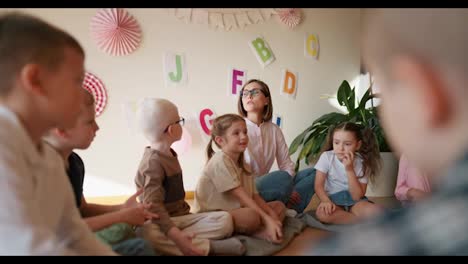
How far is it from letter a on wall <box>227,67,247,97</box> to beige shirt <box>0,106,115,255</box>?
1364 mm

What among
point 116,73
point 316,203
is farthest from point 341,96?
point 116,73

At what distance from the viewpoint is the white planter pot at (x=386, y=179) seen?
1531 mm

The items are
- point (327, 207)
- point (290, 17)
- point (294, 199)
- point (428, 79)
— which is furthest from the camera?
point (290, 17)

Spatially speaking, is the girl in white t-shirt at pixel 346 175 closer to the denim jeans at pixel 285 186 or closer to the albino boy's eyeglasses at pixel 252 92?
the denim jeans at pixel 285 186

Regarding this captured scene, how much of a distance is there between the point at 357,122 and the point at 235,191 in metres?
0.87

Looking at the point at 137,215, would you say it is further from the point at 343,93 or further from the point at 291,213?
the point at 343,93

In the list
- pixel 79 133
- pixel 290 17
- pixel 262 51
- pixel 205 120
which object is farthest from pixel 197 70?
pixel 79 133

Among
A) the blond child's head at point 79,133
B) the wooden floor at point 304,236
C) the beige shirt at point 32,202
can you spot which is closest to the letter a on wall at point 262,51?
the wooden floor at point 304,236

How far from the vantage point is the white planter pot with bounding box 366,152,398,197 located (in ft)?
5.02

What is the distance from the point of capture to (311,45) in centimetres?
195

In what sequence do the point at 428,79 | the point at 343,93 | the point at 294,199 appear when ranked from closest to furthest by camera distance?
the point at 428,79, the point at 294,199, the point at 343,93

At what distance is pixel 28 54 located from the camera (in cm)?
39

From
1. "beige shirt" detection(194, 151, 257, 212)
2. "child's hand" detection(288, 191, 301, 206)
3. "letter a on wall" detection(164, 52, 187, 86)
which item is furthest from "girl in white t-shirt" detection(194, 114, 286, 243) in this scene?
"letter a on wall" detection(164, 52, 187, 86)

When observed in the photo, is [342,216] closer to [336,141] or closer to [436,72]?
[336,141]
